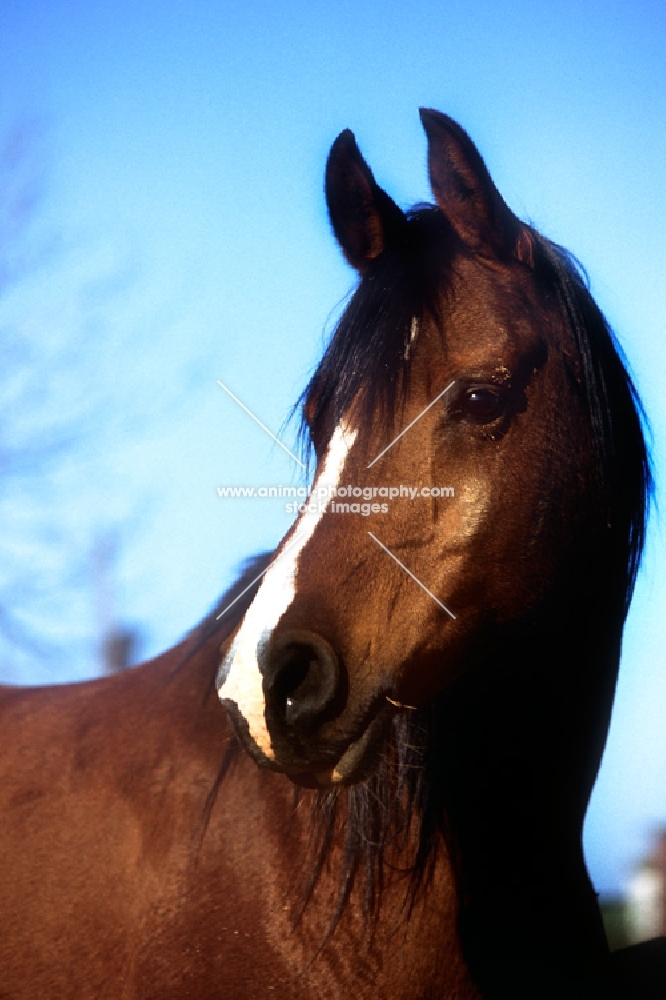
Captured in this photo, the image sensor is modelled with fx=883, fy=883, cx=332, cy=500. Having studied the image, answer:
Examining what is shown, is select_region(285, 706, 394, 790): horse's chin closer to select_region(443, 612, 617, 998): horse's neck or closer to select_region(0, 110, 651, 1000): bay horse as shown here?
select_region(0, 110, 651, 1000): bay horse

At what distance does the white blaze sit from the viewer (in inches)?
78.7

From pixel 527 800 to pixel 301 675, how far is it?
932mm

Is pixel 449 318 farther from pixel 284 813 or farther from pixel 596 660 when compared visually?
pixel 284 813

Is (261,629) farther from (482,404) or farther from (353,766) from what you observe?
(482,404)

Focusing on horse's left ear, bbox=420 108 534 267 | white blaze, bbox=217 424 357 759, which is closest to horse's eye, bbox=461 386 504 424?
white blaze, bbox=217 424 357 759

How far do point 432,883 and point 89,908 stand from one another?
40.2 inches

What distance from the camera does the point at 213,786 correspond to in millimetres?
2617

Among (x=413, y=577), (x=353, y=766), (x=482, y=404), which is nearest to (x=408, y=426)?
(x=482, y=404)

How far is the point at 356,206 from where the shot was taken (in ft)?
9.57

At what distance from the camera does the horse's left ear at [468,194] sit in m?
2.60

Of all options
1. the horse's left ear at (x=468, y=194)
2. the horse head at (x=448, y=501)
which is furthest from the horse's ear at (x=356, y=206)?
the horse's left ear at (x=468, y=194)

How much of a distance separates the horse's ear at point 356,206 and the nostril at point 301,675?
4.69 feet

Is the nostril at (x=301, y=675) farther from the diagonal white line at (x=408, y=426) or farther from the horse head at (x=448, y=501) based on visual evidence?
the diagonal white line at (x=408, y=426)

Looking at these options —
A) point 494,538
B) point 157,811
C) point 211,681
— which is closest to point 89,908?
point 157,811
